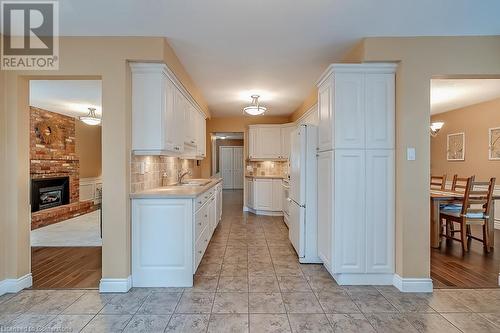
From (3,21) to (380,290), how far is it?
14.1 ft

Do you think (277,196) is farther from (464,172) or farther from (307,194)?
(464,172)

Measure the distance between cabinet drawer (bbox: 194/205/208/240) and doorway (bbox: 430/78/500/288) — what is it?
2.57m

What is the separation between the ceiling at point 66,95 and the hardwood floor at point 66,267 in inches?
98.2

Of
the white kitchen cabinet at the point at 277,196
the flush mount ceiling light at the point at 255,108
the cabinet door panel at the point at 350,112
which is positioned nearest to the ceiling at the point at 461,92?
the cabinet door panel at the point at 350,112

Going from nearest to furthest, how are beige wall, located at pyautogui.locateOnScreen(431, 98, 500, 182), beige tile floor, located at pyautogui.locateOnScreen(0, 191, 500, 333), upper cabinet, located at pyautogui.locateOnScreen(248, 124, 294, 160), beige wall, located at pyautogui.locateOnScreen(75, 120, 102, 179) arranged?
beige tile floor, located at pyautogui.locateOnScreen(0, 191, 500, 333), beige wall, located at pyautogui.locateOnScreen(431, 98, 500, 182), upper cabinet, located at pyautogui.locateOnScreen(248, 124, 294, 160), beige wall, located at pyautogui.locateOnScreen(75, 120, 102, 179)

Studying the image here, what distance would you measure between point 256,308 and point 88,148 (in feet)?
23.3

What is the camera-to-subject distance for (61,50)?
2.61 m

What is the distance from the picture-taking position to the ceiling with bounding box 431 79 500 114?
410 centimetres

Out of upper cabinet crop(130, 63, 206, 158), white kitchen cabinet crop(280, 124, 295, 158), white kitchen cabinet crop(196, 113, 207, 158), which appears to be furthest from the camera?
white kitchen cabinet crop(280, 124, 295, 158)

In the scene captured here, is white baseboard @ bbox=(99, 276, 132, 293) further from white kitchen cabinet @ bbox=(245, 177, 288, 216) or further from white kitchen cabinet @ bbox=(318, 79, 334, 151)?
white kitchen cabinet @ bbox=(245, 177, 288, 216)

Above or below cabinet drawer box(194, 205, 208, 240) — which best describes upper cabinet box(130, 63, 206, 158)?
above

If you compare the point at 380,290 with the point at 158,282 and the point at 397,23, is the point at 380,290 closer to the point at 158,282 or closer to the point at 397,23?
the point at 158,282

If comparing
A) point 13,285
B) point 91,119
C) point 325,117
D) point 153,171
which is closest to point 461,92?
point 325,117

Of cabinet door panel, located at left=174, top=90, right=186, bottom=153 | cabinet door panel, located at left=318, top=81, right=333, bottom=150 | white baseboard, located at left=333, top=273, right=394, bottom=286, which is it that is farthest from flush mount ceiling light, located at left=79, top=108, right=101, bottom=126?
white baseboard, located at left=333, top=273, right=394, bottom=286
